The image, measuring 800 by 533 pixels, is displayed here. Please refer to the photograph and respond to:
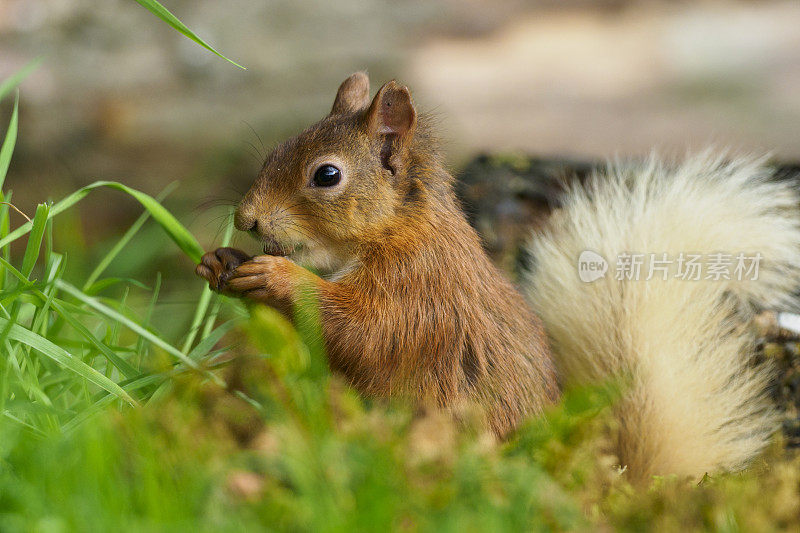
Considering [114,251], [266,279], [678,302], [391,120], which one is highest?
[391,120]

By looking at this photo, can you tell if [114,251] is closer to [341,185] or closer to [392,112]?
[341,185]

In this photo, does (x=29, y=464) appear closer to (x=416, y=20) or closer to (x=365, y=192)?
(x=365, y=192)

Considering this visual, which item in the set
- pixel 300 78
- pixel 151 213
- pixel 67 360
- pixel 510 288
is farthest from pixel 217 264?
pixel 300 78

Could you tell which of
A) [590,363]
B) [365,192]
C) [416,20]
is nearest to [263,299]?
[365,192]

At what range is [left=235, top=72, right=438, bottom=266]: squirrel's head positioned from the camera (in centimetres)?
185

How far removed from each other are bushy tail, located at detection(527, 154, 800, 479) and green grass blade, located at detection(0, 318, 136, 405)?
1.25m

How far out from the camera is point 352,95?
2193 mm

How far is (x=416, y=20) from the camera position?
4.98 m

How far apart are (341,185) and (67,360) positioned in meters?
0.72

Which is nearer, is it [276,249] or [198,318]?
[276,249]

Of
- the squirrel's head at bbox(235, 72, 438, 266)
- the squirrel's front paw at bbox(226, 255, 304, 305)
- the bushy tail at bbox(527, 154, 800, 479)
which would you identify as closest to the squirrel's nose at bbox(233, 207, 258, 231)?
the squirrel's head at bbox(235, 72, 438, 266)

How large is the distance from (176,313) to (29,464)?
1830mm

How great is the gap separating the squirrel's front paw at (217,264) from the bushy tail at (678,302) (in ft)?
3.30

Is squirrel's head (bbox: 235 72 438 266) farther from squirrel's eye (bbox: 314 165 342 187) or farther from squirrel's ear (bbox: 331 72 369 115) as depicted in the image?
squirrel's ear (bbox: 331 72 369 115)
